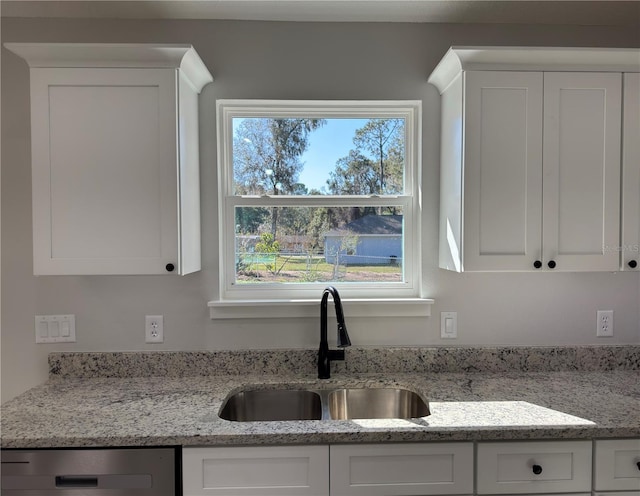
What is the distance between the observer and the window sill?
1.82 meters

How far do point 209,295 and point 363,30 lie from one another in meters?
1.41

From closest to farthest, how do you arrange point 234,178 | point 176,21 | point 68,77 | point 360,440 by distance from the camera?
point 360,440 < point 68,77 < point 176,21 < point 234,178

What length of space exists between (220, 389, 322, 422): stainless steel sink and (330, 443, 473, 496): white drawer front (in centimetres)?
40

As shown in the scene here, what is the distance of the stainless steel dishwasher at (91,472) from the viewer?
49.0 inches

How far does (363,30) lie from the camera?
6.00 feet

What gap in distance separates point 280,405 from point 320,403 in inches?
6.8

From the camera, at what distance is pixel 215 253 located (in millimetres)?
1839

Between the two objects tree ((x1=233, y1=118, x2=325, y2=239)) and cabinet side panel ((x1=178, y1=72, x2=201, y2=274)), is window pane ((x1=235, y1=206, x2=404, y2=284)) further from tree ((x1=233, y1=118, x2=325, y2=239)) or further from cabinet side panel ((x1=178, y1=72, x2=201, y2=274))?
cabinet side panel ((x1=178, y1=72, x2=201, y2=274))

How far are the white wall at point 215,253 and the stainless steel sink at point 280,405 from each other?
0.77 feet

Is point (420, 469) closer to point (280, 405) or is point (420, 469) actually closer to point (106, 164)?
point (280, 405)

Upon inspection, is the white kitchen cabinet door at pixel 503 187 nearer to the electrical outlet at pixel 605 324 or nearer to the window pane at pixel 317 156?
the window pane at pixel 317 156

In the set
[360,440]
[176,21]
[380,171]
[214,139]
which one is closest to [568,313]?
[380,171]

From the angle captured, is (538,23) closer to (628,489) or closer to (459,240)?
(459,240)

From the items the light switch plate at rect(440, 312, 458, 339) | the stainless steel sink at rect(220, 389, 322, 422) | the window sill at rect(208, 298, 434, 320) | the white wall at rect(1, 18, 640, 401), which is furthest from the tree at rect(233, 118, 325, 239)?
the light switch plate at rect(440, 312, 458, 339)
